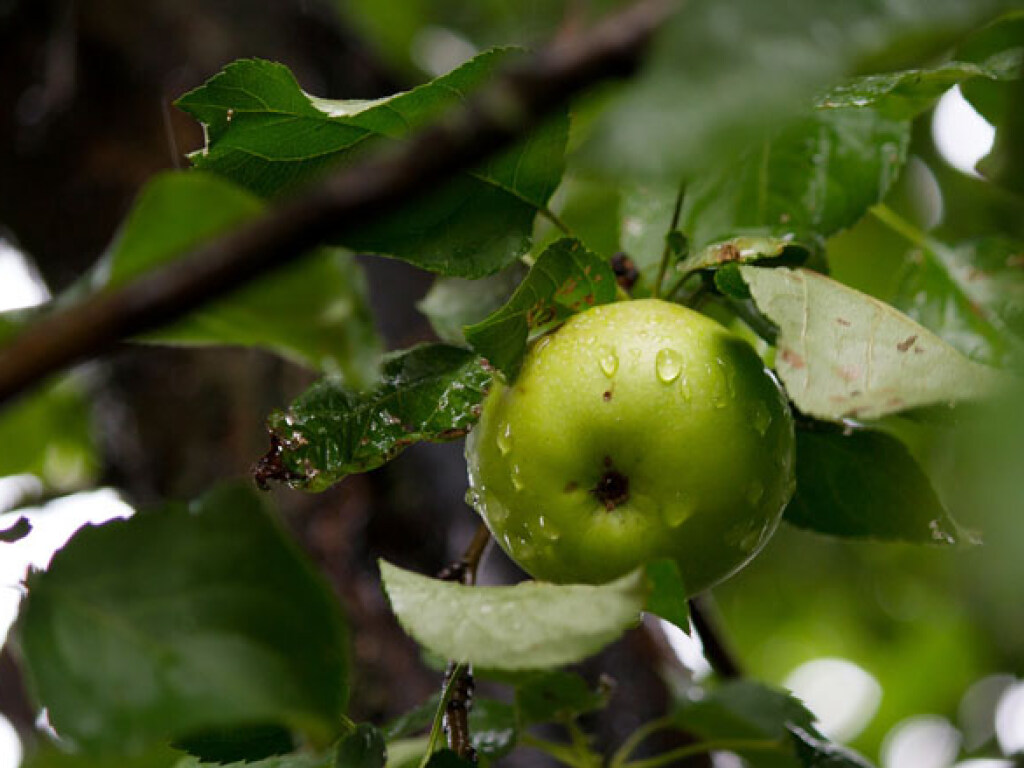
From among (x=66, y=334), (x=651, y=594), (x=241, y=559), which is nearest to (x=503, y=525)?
(x=651, y=594)

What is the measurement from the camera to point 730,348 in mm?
648

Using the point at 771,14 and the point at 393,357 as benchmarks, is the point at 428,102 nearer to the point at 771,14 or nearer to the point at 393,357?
the point at 393,357

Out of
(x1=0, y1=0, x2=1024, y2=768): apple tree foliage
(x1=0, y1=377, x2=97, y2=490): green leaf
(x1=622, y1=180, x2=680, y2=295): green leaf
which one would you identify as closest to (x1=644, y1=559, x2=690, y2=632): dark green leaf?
(x1=0, y1=0, x2=1024, y2=768): apple tree foliage

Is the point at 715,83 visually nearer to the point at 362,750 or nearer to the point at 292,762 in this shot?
the point at 362,750

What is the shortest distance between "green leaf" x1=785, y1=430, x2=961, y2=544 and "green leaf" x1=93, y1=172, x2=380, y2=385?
454mm

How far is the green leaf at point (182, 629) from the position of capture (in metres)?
0.43

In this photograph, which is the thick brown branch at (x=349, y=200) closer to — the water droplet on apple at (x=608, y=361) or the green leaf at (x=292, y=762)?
the water droplet on apple at (x=608, y=361)

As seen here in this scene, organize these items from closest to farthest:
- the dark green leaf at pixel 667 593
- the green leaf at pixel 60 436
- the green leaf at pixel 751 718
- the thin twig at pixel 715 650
→ the dark green leaf at pixel 667 593 < the green leaf at pixel 751 718 < the thin twig at pixel 715 650 < the green leaf at pixel 60 436

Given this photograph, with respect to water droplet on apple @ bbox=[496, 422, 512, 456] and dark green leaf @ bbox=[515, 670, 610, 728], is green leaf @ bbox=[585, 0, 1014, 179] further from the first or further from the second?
dark green leaf @ bbox=[515, 670, 610, 728]

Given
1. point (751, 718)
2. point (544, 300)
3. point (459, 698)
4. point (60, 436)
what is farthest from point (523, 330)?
point (60, 436)

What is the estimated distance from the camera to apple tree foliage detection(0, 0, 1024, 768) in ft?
1.27

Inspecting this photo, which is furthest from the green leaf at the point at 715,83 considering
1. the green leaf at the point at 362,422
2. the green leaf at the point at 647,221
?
the green leaf at the point at 647,221

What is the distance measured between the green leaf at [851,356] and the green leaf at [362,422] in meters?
0.20

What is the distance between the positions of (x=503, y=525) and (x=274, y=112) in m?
0.30
